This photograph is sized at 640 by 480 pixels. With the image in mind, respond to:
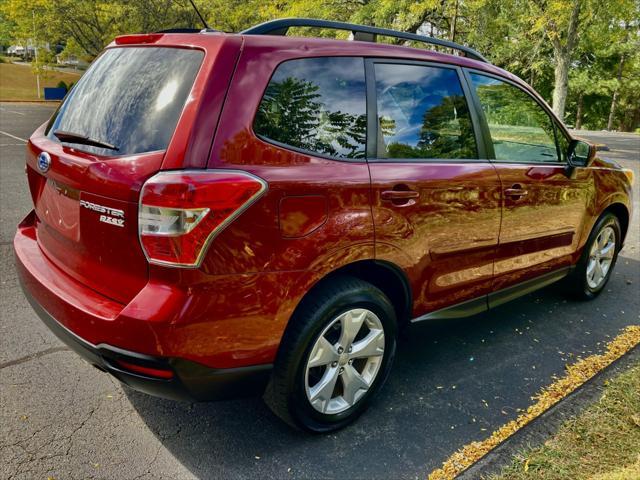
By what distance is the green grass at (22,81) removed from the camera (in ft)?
106

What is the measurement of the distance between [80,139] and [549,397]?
283 centimetres

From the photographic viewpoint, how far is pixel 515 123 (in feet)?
11.9

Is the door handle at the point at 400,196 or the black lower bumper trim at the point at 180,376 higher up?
the door handle at the point at 400,196

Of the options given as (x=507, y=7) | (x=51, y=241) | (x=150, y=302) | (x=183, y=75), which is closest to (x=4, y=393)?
(x=51, y=241)

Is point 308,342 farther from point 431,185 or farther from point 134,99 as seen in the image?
point 134,99

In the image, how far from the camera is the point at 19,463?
7.63ft

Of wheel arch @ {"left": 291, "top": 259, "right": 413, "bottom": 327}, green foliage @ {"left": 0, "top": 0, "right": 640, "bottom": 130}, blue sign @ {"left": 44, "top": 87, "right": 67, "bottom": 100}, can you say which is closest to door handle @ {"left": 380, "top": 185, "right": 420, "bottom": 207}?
wheel arch @ {"left": 291, "top": 259, "right": 413, "bottom": 327}

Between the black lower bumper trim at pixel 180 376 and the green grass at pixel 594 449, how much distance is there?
1.17 metres

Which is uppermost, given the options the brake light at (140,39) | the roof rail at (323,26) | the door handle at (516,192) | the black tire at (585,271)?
the roof rail at (323,26)

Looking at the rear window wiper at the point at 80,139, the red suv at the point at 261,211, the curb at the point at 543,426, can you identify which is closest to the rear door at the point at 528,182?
the red suv at the point at 261,211

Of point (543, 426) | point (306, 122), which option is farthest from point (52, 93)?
point (543, 426)

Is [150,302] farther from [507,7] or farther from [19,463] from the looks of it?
[507,7]

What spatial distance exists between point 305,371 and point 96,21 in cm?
2597

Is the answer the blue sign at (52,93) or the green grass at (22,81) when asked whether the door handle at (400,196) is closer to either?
the green grass at (22,81)
